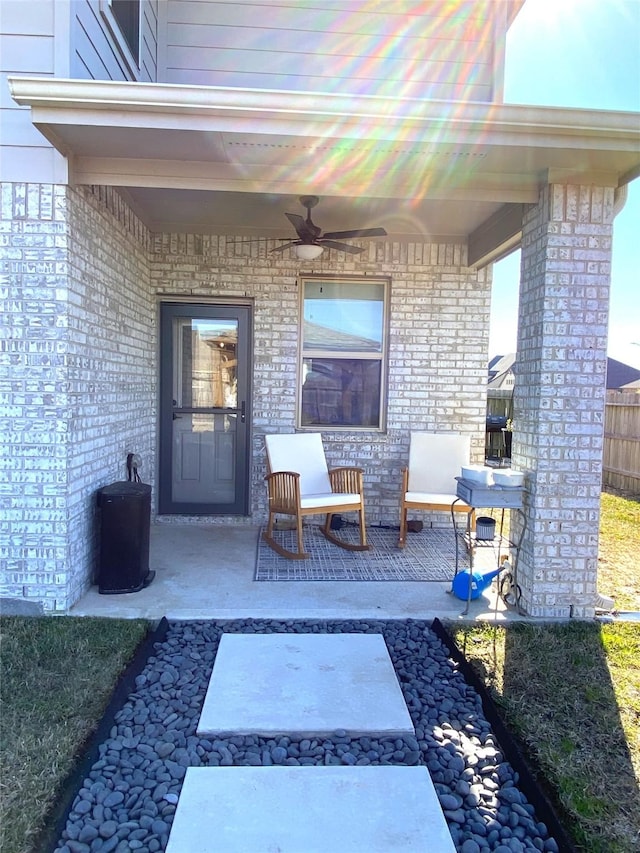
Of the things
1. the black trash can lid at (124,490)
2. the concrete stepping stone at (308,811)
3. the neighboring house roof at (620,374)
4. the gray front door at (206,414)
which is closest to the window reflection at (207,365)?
the gray front door at (206,414)

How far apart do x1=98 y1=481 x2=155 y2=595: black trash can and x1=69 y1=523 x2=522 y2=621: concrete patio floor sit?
0.26 feet

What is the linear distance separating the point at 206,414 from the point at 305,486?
1230 millimetres

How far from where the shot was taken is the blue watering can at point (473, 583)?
10.6ft

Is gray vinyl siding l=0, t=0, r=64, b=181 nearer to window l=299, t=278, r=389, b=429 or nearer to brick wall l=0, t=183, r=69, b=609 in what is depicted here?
brick wall l=0, t=183, r=69, b=609

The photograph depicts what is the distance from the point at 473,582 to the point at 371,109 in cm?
267

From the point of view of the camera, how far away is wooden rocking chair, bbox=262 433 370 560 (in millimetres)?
4176

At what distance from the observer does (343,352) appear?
17.0 ft

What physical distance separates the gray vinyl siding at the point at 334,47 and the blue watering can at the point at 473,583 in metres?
4.00

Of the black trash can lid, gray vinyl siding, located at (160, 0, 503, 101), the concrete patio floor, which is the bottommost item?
the concrete patio floor

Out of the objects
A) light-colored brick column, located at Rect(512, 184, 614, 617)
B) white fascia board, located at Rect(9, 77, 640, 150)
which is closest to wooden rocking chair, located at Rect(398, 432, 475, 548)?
light-colored brick column, located at Rect(512, 184, 614, 617)

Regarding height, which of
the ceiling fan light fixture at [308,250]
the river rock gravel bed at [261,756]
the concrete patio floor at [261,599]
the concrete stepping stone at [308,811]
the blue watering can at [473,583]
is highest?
the ceiling fan light fixture at [308,250]

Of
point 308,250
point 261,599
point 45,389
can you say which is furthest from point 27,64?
point 261,599

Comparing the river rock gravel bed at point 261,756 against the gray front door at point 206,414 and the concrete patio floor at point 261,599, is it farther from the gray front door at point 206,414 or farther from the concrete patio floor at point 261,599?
the gray front door at point 206,414

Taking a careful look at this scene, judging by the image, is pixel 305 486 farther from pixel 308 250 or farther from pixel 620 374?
pixel 620 374
